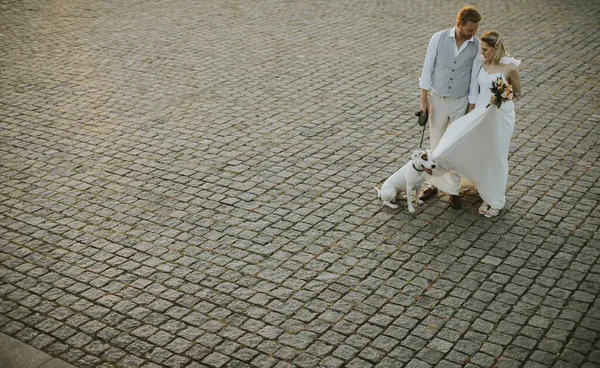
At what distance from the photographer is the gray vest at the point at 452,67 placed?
25.7ft

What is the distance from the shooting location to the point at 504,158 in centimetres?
789

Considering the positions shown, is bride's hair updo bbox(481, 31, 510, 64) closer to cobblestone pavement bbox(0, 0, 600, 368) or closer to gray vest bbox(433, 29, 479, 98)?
gray vest bbox(433, 29, 479, 98)

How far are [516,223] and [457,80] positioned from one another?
1844mm

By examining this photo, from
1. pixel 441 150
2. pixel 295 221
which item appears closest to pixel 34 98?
pixel 295 221

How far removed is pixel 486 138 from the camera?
779 cm

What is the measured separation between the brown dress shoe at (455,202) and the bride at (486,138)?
0.29 meters

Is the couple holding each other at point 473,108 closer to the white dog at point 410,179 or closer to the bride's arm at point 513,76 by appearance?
the bride's arm at point 513,76

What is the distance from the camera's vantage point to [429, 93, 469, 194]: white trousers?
26.5 ft

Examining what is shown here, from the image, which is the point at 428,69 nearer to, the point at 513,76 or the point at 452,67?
the point at 452,67

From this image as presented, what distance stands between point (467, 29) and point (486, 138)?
129 centimetres

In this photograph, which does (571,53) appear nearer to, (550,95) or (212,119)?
(550,95)

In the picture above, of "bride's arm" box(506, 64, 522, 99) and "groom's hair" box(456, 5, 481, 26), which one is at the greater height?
"groom's hair" box(456, 5, 481, 26)

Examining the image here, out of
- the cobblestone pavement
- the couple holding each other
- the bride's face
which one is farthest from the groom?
the cobblestone pavement

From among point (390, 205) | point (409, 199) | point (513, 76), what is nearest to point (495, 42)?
point (513, 76)
